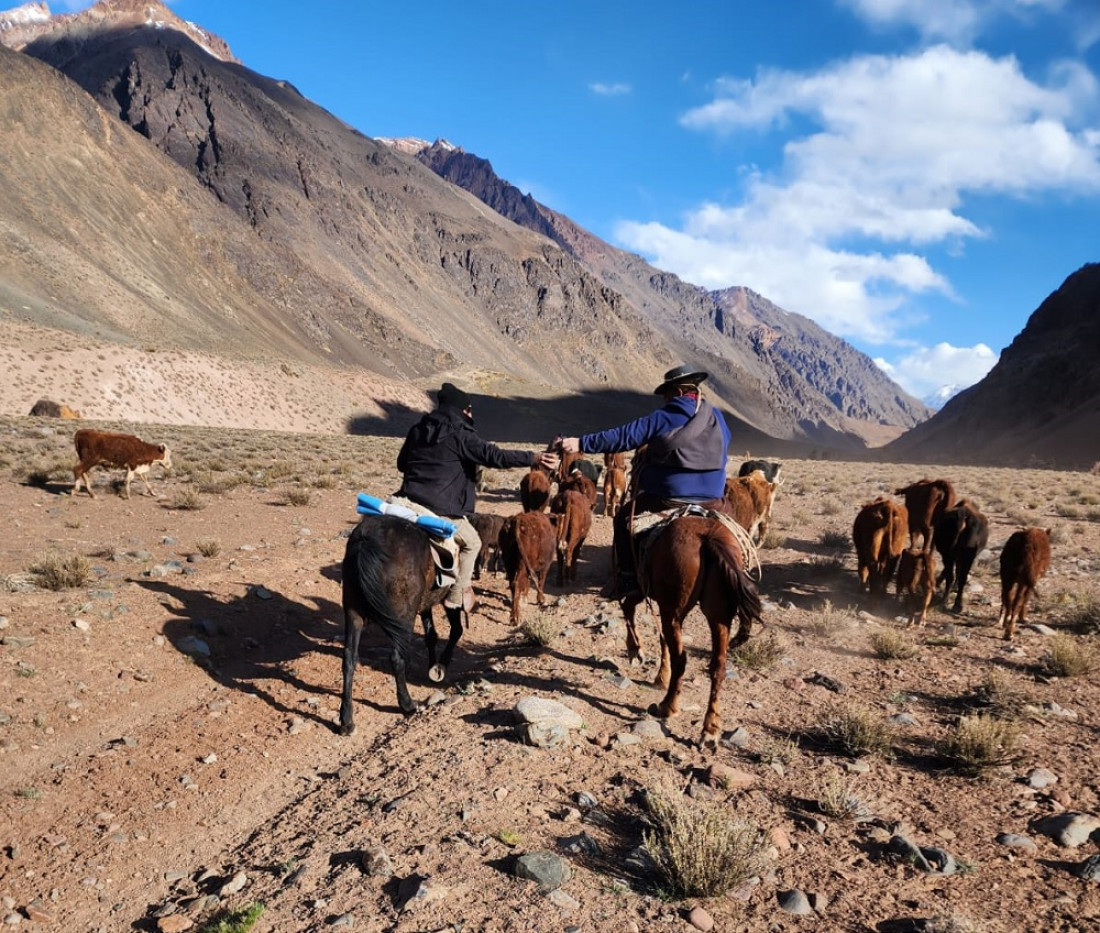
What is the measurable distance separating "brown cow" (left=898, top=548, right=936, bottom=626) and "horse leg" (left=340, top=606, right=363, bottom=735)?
6.75 m

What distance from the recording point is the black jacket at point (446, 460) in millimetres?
6543

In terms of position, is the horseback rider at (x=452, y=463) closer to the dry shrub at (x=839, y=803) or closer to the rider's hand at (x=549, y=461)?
the rider's hand at (x=549, y=461)

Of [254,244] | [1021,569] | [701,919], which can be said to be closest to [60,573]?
[701,919]

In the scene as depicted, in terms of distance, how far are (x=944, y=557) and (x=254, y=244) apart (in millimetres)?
94903

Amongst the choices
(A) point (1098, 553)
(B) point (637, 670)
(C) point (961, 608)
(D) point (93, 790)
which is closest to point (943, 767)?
(B) point (637, 670)

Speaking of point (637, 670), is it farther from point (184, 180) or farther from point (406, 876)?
point (184, 180)

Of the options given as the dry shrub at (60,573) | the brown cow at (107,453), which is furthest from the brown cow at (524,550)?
the brown cow at (107,453)

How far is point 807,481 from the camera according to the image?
26812mm

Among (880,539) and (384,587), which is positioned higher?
(880,539)

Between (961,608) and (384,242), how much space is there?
12086 cm

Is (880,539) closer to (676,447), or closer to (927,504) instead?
(927,504)

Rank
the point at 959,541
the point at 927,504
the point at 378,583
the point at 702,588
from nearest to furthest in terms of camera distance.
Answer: the point at 702,588 < the point at 378,583 < the point at 959,541 < the point at 927,504

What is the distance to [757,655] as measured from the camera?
702 centimetres

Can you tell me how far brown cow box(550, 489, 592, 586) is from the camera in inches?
415
